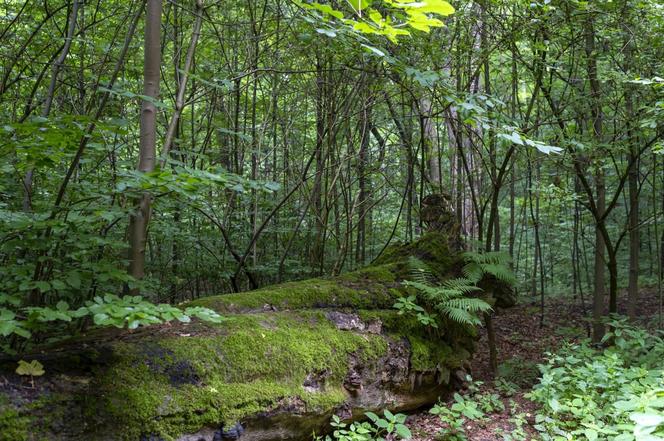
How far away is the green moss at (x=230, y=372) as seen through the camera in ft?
Result: 8.05

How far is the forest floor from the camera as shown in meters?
3.78

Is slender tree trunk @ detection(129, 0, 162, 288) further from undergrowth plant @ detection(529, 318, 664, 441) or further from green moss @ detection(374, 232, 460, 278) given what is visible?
undergrowth plant @ detection(529, 318, 664, 441)

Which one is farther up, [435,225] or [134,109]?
[134,109]

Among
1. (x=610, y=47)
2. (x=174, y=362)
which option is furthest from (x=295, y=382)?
(x=610, y=47)

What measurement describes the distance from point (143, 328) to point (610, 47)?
21.7ft

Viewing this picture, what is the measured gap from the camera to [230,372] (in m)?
2.89

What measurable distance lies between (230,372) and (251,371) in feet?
0.53

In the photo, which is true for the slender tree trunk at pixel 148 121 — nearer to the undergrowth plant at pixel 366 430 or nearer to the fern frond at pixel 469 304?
the undergrowth plant at pixel 366 430

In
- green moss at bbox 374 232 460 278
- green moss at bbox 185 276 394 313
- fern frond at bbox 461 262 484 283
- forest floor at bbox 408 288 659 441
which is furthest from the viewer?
green moss at bbox 374 232 460 278

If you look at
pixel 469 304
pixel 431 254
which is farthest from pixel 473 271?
pixel 469 304

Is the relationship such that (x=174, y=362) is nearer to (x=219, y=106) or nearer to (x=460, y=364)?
(x=460, y=364)

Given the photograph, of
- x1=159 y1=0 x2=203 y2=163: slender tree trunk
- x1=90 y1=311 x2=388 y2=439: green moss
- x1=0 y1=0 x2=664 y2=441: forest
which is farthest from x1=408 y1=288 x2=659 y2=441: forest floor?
x1=159 y1=0 x2=203 y2=163: slender tree trunk

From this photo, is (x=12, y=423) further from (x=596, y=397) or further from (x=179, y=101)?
(x=596, y=397)

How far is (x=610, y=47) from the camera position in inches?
233
